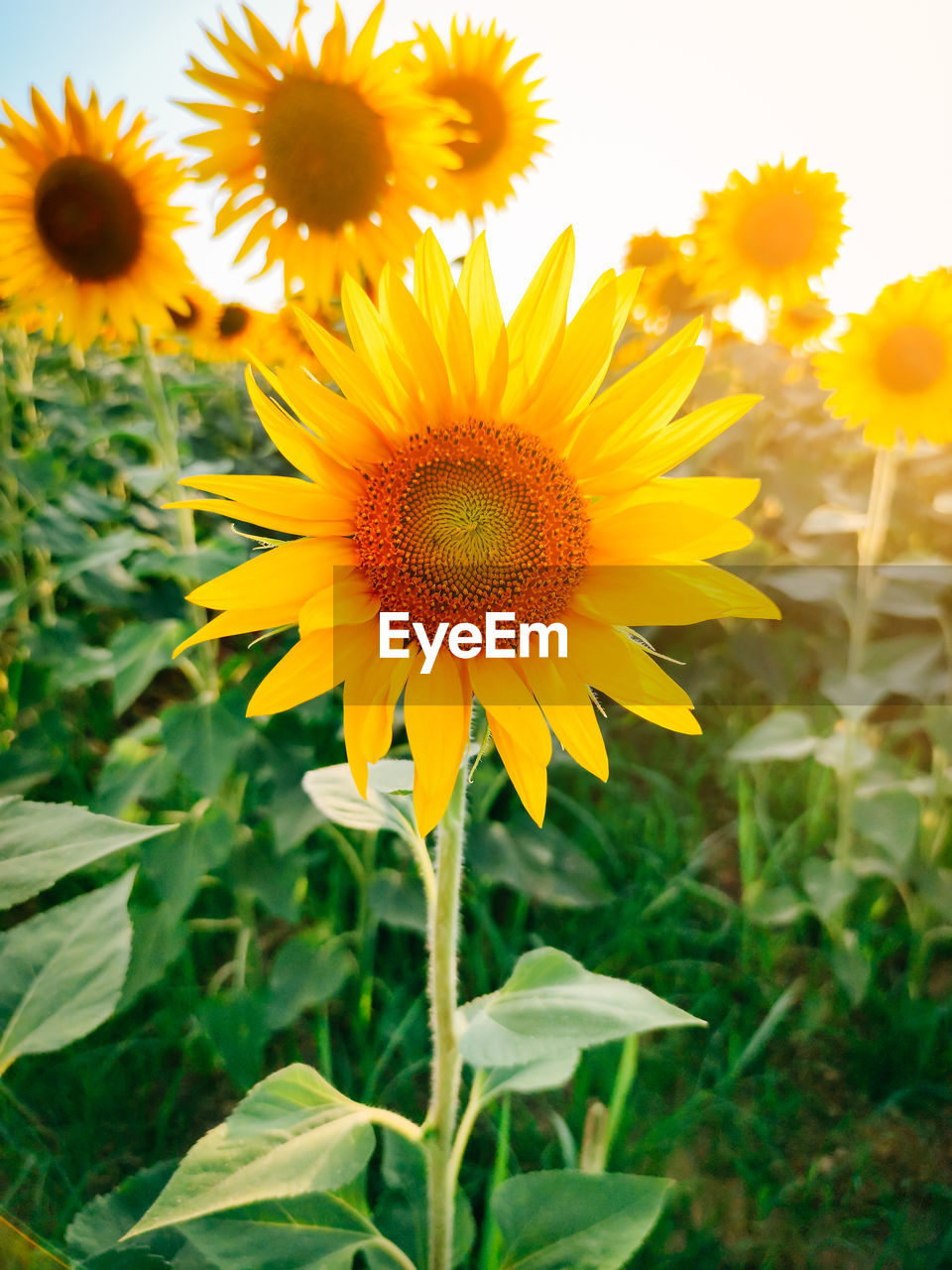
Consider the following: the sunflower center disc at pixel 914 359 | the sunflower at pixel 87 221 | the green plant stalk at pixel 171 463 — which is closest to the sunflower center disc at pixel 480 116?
the sunflower at pixel 87 221

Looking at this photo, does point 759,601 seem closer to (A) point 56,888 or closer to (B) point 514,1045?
(B) point 514,1045

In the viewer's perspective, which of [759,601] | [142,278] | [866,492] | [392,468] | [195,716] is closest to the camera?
[759,601]

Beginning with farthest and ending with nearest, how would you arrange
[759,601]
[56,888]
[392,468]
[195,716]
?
[56,888] → [195,716] → [392,468] → [759,601]

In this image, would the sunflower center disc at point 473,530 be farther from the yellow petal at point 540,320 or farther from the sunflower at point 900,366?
the sunflower at point 900,366

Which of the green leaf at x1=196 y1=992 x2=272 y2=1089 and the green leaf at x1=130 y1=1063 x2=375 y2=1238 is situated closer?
the green leaf at x1=130 y1=1063 x2=375 y2=1238

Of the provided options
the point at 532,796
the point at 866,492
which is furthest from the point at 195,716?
the point at 866,492

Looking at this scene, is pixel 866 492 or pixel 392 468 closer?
pixel 392 468

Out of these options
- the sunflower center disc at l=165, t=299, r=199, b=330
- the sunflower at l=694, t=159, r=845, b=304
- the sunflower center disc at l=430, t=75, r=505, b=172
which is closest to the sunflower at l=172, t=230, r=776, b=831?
the sunflower center disc at l=430, t=75, r=505, b=172

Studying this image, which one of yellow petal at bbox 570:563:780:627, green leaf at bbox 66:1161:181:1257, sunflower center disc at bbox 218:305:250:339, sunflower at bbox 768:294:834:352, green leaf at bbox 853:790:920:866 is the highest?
sunflower center disc at bbox 218:305:250:339

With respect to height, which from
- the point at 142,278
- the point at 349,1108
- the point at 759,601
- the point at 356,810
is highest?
the point at 142,278

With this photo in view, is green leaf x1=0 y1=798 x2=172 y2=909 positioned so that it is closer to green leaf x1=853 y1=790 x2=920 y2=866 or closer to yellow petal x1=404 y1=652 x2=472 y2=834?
yellow petal x1=404 y1=652 x2=472 y2=834
